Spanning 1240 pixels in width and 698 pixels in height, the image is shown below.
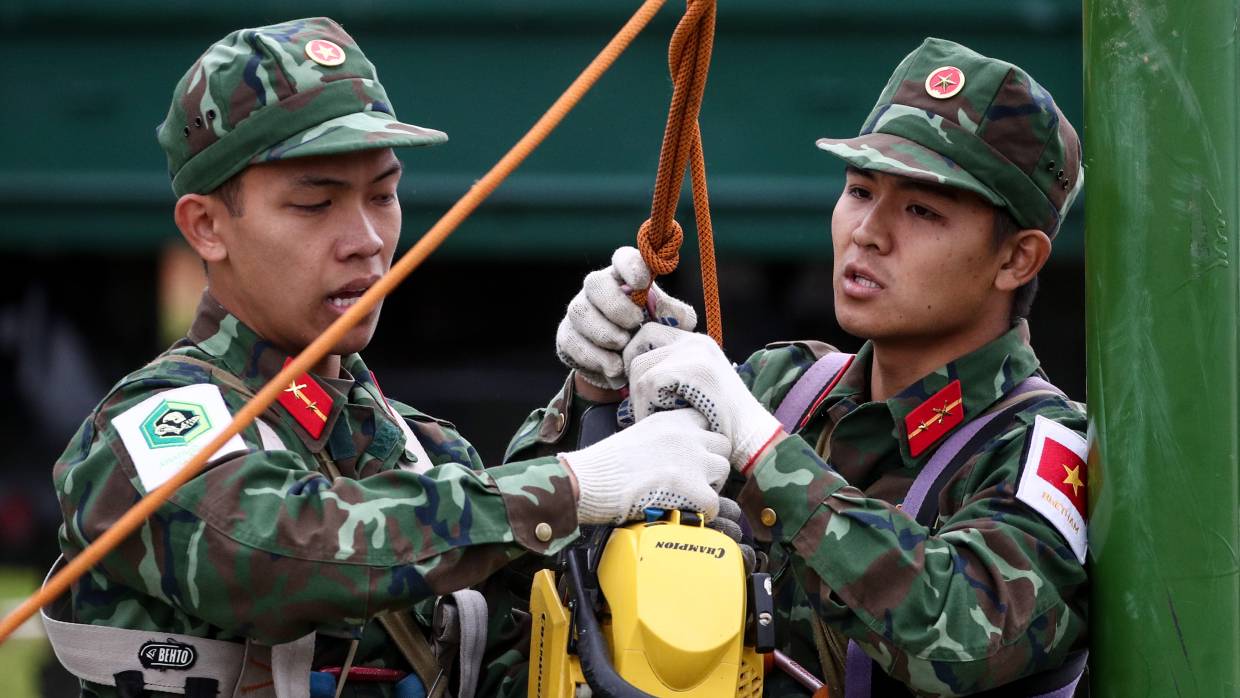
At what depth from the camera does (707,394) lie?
2.72 meters

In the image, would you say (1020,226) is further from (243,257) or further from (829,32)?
(829,32)

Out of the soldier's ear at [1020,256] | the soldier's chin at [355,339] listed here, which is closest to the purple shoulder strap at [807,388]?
the soldier's ear at [1020,256]

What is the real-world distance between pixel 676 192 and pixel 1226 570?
1.02 meters

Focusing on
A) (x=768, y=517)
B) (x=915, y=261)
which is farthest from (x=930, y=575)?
(x=915, y=261)

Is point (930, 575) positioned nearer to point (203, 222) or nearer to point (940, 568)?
point (940, 568)

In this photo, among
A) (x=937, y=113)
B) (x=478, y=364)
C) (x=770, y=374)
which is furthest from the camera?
(x=478, y=364)

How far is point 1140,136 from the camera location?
8.38 feet

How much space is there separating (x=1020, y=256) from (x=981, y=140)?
246 millimetres

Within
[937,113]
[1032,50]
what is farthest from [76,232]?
[937,113]

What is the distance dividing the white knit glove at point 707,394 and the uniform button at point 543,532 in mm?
261

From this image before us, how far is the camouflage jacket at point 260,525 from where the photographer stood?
2441 millimetres

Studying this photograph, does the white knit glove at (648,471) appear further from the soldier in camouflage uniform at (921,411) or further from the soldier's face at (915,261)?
the soldier's face at (915,261)

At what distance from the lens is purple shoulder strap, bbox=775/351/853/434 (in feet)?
10.8

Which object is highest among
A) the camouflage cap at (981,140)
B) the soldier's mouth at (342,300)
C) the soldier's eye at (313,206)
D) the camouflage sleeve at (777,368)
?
the camouflage cap at (981,140)
